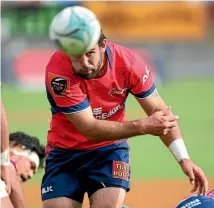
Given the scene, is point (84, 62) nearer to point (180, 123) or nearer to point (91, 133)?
point (91, 133)

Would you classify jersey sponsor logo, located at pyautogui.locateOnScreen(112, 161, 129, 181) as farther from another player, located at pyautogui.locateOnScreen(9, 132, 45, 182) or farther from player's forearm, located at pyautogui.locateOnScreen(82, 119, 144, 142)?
another player, located at pyautogui.locateOnScreen(9, 132, 45, 182)

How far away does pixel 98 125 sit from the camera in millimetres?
7109

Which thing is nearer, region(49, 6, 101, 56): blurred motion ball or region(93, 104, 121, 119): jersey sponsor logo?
region(49, 6, 101, 56): blurred motion ball

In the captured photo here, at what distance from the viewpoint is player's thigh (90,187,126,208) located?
7.44 meters

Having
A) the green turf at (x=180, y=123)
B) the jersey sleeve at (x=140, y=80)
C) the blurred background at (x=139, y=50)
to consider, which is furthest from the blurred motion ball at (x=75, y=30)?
the blurred background at (x=139, y=50)

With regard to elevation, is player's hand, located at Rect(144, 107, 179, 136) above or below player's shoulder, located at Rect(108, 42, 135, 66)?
below

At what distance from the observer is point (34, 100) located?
2145cm

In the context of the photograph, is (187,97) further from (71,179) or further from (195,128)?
(71,179)

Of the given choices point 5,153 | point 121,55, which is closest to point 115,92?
point 121,55

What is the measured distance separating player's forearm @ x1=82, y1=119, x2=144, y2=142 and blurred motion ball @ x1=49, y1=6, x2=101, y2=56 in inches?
29.1

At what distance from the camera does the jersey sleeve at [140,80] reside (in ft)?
24.5

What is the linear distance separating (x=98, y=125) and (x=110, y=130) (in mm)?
114

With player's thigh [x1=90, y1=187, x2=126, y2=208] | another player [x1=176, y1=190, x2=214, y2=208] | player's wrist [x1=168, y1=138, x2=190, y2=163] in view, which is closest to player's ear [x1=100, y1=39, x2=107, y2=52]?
player's wrist [x1=168, y1=138, x2=190, y2=163]

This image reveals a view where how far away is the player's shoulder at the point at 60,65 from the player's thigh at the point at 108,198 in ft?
3.80
